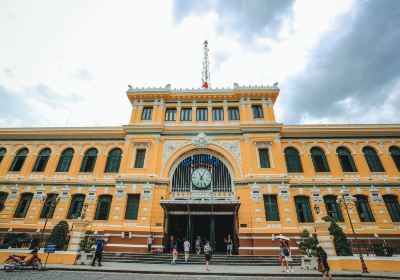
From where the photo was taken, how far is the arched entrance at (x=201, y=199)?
20.5 meters

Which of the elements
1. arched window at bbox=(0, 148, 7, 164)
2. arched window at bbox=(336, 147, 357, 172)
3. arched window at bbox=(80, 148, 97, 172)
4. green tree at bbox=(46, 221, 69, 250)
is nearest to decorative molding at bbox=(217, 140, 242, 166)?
arched window at bbox=(336, 147, 357, 172)

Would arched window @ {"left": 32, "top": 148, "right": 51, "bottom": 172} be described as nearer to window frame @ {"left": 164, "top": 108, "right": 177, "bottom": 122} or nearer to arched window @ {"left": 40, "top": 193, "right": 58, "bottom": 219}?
arched window @ {"left": 40, "top": 193, "right": 58, "bottom": 219}

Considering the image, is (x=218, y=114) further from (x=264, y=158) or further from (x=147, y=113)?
(x=147, y=113)

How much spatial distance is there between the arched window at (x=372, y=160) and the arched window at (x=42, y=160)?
36.1m

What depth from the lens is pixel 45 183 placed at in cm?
2352

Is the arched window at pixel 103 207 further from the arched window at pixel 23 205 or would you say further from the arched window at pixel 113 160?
the arched window at pixel 23 205

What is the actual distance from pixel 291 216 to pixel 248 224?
4043 millimetres

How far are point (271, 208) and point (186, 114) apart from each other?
1393cm

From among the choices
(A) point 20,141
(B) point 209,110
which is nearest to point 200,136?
(B) point 209,110

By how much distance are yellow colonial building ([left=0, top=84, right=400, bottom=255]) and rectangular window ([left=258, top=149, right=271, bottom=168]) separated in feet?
0.34

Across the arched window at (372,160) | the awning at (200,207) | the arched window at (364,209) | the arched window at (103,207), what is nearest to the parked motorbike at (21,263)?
the arched window at (103,207)

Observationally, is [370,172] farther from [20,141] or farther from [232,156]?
[20,141]

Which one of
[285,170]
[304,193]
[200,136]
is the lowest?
[304,193]

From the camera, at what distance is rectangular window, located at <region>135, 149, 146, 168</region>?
23.0 m
